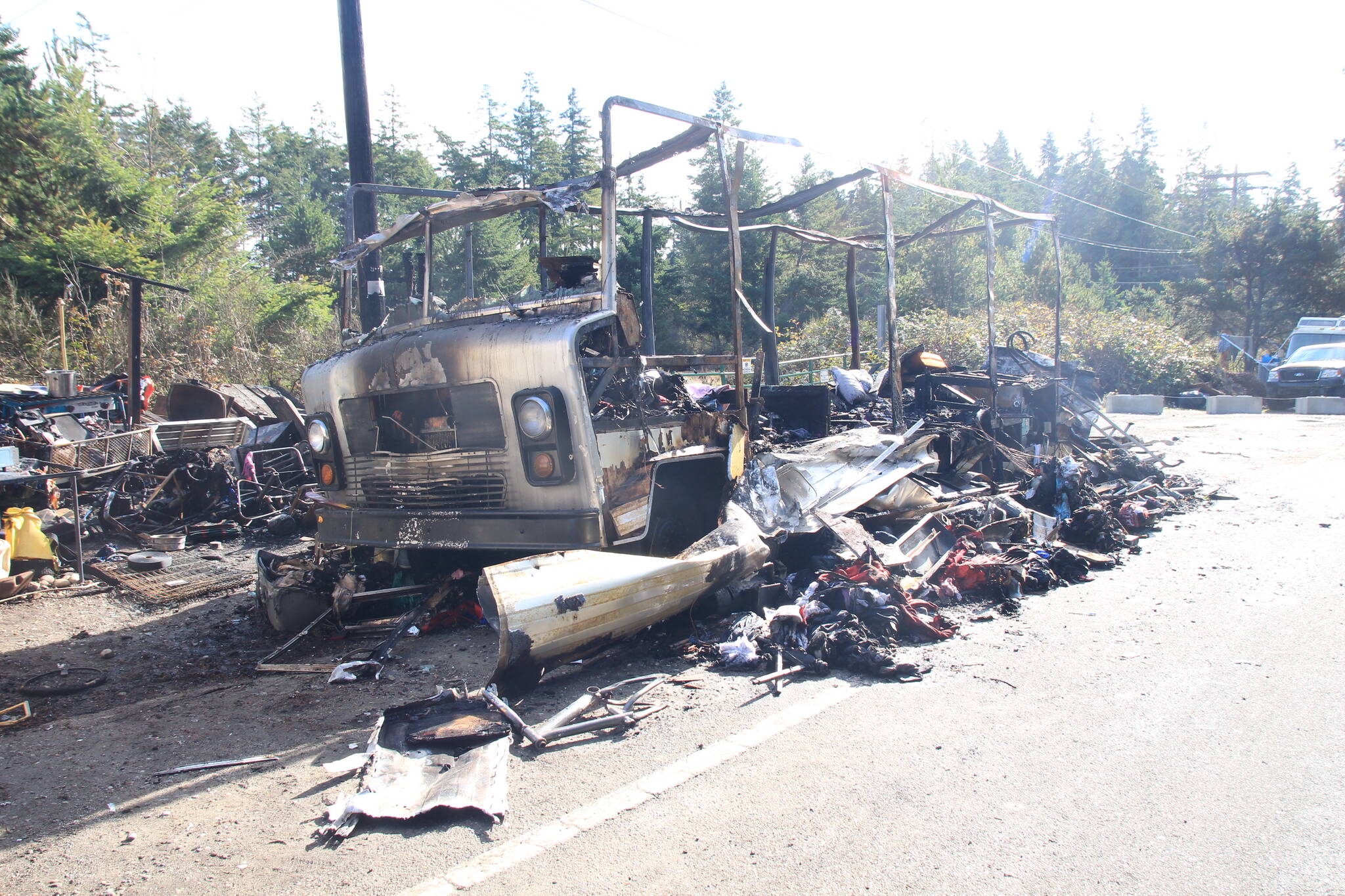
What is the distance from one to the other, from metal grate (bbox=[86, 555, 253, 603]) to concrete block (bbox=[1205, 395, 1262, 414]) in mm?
22844

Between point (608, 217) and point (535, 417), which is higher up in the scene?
point (608, 217)

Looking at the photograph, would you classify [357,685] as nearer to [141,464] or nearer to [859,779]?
[859,779]

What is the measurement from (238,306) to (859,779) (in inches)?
851

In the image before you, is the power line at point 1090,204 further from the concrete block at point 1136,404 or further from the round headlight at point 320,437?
the round headlight at point 320,437

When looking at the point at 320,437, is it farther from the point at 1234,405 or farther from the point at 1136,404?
the point at 1234,405

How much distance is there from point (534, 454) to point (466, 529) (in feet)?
2.01

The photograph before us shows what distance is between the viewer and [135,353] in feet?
29.9

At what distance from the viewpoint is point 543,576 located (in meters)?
3.81

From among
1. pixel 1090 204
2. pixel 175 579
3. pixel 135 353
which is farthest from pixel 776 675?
pixel 1090 204

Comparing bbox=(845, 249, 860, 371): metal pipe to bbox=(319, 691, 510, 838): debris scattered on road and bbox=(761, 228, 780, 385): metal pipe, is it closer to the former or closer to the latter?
bbox=(761, 228, 780, 385): metal pipe

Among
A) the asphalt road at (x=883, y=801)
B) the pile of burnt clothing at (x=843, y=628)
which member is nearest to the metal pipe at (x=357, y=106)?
the asphalt road at (x=883, y=801)

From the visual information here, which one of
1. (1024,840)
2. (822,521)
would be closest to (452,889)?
(1024,840)

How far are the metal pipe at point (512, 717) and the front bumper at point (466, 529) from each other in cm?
91

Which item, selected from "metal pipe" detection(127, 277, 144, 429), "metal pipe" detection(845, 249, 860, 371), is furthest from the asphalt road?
"metal pipe" detection(127, 277, 144, 429)
